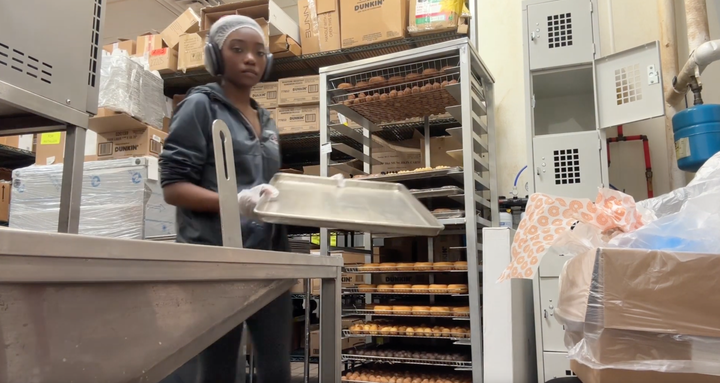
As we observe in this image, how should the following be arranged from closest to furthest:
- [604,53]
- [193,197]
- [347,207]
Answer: [347,207] < [193,197] < [604,53]

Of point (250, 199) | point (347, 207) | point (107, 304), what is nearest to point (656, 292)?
point (347, 207)

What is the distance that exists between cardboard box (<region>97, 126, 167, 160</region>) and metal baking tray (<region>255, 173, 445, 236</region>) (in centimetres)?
275

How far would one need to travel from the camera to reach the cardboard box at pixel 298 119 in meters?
3.42

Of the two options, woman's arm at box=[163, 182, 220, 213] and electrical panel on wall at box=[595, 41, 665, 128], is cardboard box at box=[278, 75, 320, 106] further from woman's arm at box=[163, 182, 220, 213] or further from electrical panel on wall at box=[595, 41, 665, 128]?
woman's arm at box=[163, 182, 220, 213]

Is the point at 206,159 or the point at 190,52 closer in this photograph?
the point at 206,159

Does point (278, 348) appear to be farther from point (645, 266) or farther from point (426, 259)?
point (426, 259)

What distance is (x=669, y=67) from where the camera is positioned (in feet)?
8.93

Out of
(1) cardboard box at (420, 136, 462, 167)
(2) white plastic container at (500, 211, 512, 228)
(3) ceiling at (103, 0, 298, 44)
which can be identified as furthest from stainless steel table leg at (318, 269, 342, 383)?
(3) ceiling at (103, 0, 298, 44)

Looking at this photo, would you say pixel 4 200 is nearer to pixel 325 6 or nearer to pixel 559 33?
pixel 325 6

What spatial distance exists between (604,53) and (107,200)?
10.6ft

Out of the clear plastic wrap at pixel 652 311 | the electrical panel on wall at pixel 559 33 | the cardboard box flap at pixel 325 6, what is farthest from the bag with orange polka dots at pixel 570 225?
the cardboard box flap at pixel 325 6

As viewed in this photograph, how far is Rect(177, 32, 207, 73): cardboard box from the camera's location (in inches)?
146

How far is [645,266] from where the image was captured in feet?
3.39

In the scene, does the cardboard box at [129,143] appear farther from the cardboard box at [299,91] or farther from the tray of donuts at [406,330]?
the tray of donuts at [406,330]
